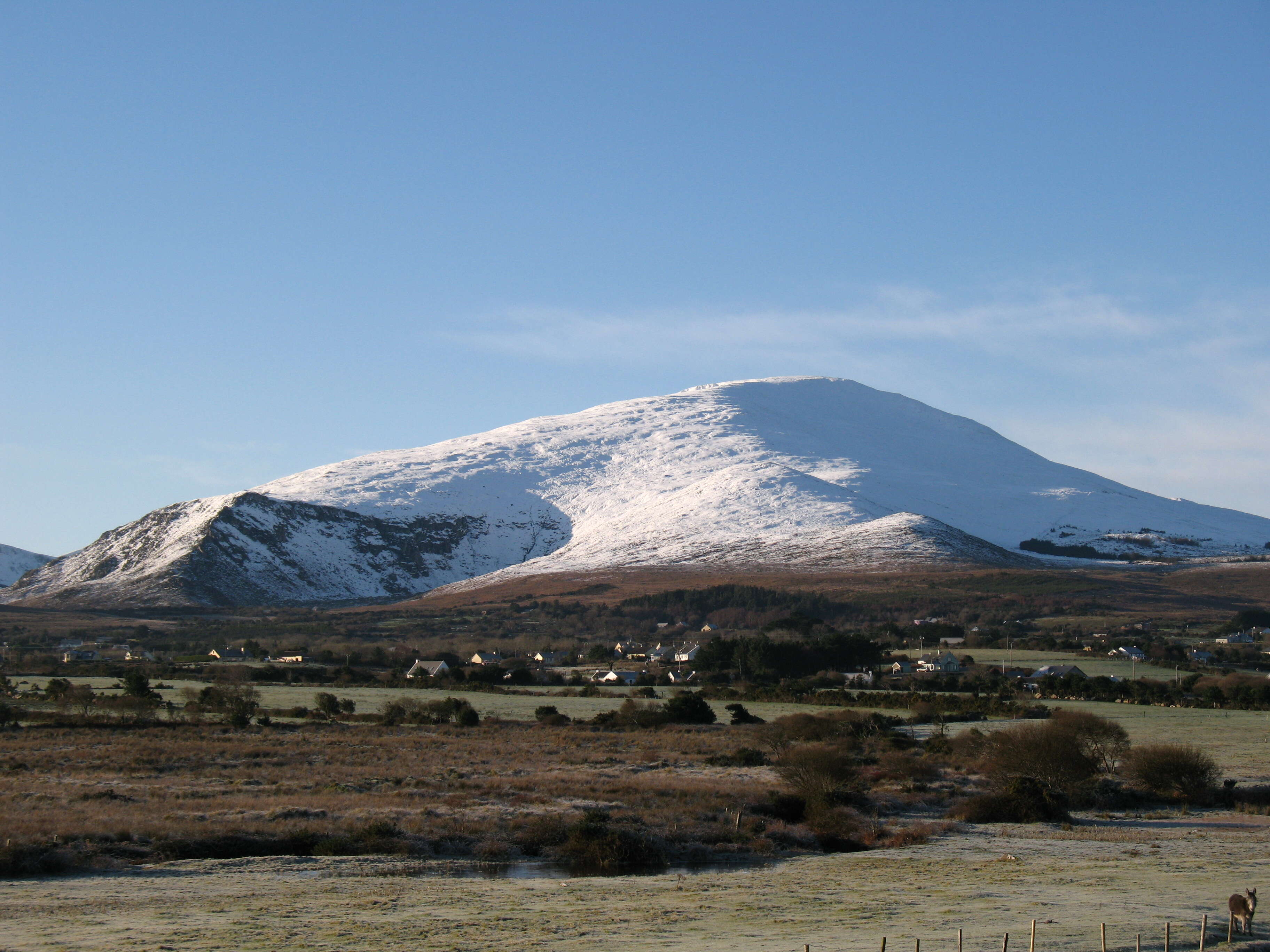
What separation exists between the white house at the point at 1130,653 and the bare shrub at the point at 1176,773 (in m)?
62.1

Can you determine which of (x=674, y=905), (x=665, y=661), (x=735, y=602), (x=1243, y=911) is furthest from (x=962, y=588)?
(x=1243, y=911)

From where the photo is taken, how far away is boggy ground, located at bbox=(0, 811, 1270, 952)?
59.6ft

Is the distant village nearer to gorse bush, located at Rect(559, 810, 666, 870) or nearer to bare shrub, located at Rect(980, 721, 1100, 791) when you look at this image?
bare shrub, located at Rect(980, 721, 1100, 791)

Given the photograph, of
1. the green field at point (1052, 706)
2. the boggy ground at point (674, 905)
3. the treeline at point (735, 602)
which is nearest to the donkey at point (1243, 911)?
the boggy ground at point (674, 905)

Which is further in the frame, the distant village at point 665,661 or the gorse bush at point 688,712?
the distant village at point 665,661

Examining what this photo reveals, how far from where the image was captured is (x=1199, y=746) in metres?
49.2

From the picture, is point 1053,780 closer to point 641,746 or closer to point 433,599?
point 641,746

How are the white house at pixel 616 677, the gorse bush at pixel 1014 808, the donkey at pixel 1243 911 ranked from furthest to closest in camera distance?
the white house at pixel 616 677 → the gorse bush at pixel 1014 808 → the donkey at pixel 1243 911

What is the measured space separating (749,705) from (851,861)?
4678cm

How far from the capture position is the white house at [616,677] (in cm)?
9175

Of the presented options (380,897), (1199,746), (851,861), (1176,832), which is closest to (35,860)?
(380,897)

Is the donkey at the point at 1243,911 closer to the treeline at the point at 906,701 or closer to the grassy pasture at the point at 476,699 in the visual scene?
the treeline at the point at 906,701

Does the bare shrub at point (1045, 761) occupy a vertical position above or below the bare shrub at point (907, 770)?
above

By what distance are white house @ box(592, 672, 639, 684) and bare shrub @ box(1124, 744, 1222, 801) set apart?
54214 mm
